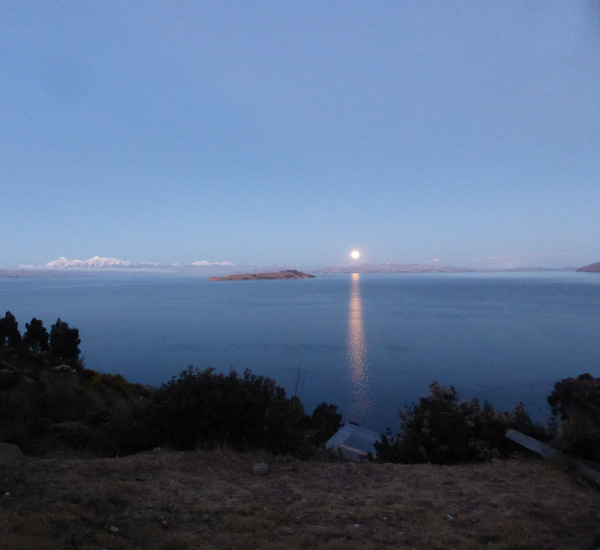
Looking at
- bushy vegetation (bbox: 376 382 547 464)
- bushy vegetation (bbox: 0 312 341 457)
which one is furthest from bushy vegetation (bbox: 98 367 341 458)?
bushy vegetation (bbox: 376 382 547 464)

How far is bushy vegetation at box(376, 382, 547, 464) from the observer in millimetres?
8461

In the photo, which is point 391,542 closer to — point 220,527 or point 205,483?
point 220,527

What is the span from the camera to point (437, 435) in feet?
30.2

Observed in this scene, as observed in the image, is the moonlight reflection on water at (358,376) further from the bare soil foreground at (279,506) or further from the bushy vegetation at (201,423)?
the bare soil foreground at (279,506)

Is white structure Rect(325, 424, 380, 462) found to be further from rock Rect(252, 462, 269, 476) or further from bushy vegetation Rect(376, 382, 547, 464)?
rock Rect(252, 462, 269, 476)

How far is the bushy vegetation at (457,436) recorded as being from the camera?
A: 8461 millimetres

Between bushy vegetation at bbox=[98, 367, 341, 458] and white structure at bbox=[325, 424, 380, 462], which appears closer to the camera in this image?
bushy vegetation at bbox=[98, 367, 341, 458]

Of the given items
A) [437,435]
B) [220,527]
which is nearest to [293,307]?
[437,435]

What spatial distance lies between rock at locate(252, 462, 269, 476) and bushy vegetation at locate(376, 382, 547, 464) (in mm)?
4510

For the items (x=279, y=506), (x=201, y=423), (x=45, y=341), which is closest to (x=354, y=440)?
(x=201, y=423)

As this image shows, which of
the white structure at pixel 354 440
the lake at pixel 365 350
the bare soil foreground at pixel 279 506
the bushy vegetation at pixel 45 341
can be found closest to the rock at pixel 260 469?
the bare soil foreground at pixel 279 506

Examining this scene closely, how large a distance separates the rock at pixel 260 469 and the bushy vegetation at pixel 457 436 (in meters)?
4.51

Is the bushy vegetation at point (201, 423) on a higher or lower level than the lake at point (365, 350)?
higher

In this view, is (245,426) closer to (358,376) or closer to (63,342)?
(63,342)
